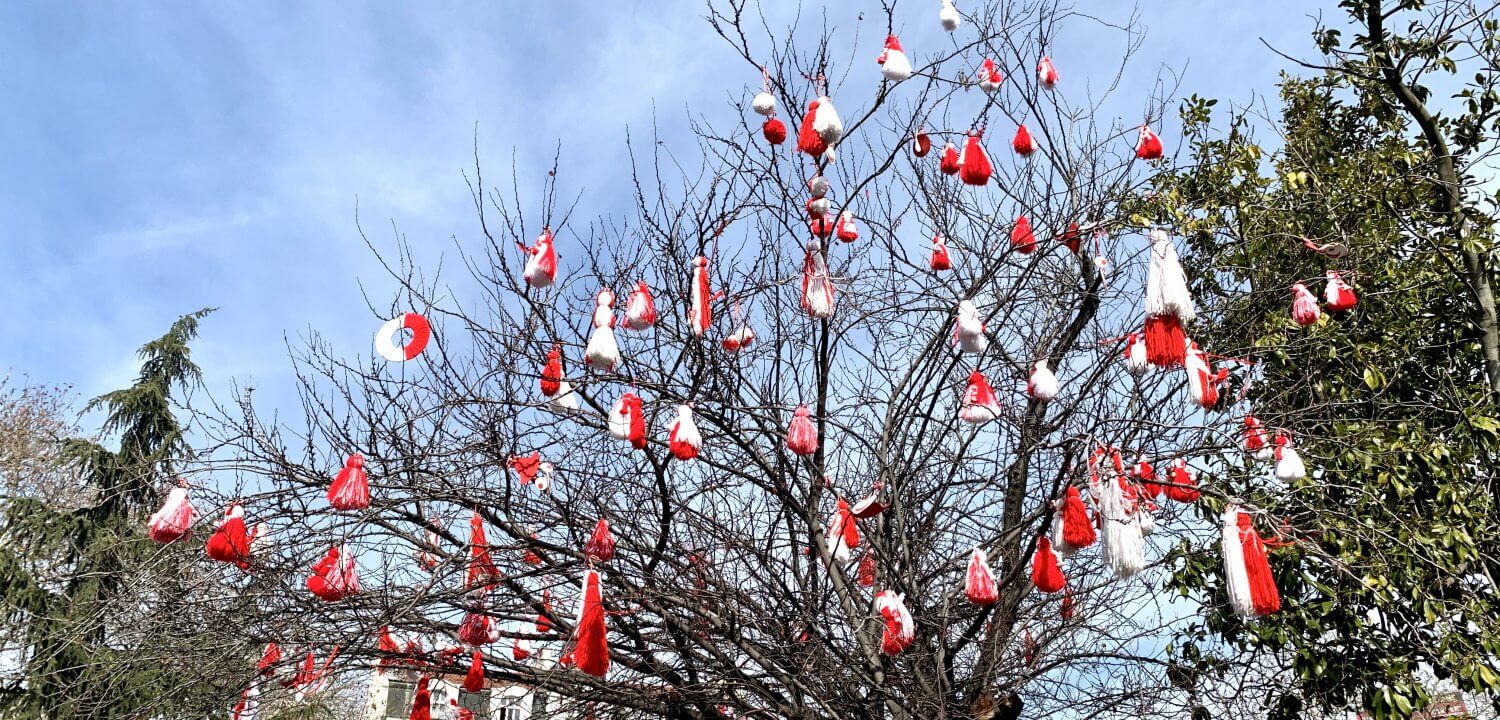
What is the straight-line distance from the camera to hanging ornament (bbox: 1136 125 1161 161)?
20.1 feet

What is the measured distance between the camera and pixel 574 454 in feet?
17.4

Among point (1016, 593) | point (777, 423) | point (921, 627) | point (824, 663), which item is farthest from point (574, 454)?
point (1016, 593)

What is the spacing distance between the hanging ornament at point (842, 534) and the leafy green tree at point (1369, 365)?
2.02 metres

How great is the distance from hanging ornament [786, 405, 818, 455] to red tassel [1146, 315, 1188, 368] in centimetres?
164

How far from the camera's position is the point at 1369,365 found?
5.48m

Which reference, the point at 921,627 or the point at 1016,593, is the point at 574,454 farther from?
the point at 1016,593

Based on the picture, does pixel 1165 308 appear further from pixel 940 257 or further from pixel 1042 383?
pixel 940 257

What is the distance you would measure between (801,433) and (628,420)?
89cm

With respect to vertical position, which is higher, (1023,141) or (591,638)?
(1023,141)

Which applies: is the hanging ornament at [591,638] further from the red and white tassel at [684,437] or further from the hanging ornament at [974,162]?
the hanging ornament at [974,162]

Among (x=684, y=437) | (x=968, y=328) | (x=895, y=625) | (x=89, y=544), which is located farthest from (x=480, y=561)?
(x=89, y=544)

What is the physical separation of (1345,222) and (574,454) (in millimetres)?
5001

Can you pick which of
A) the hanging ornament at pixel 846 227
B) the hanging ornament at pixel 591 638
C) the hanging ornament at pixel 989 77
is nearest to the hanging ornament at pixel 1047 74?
the hanging ornament at pixel 989 77

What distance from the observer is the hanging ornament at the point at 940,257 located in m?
5.81
